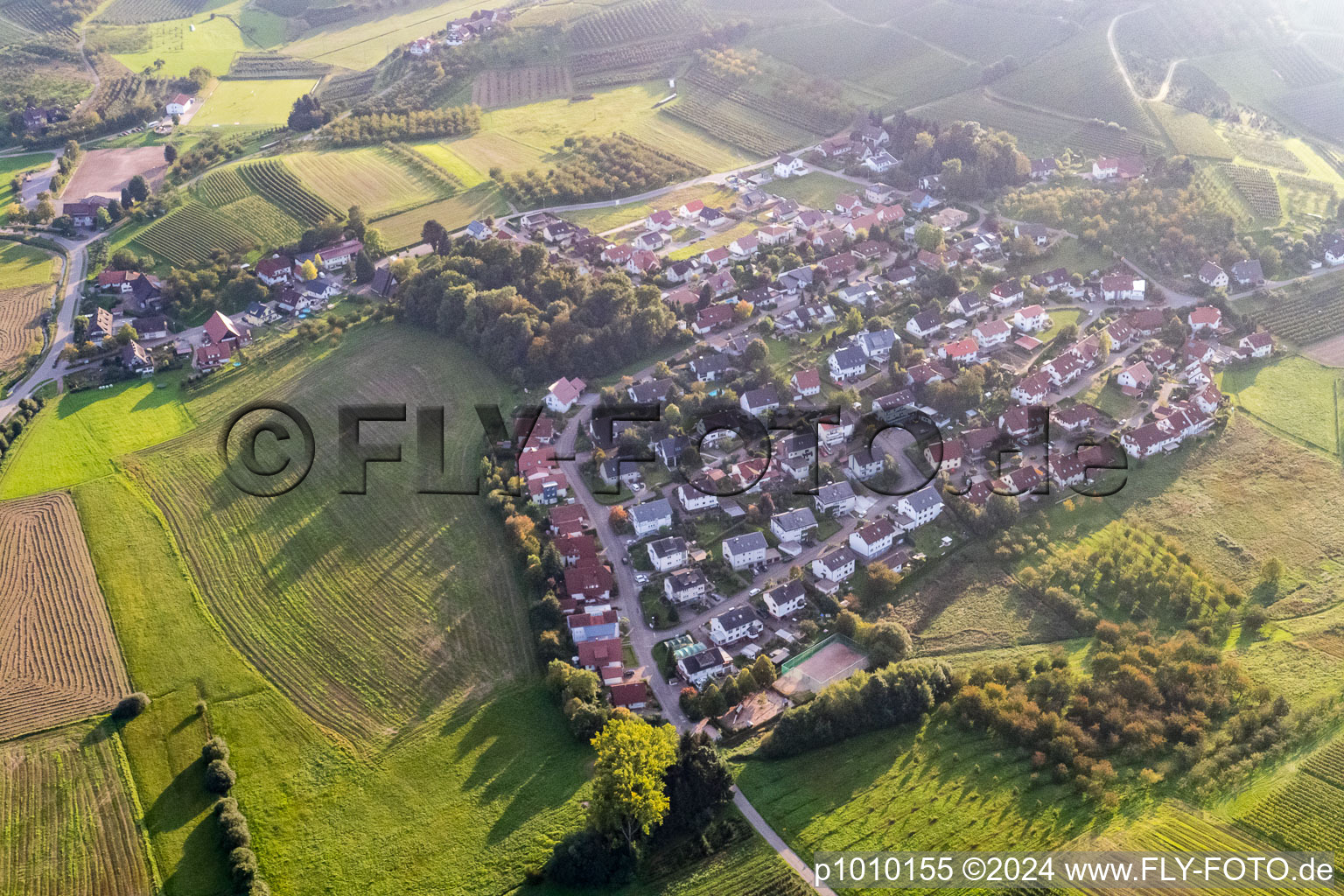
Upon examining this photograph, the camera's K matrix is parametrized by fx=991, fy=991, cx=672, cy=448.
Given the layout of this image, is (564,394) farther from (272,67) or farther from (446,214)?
(272,67)

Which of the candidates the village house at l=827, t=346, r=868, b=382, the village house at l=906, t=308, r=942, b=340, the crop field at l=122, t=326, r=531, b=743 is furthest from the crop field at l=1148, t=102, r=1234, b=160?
the crop field at l=122, t=326, r=531, b=743

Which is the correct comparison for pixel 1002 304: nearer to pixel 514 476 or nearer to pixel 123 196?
pixel 514 476

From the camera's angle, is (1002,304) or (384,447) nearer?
(384,447)

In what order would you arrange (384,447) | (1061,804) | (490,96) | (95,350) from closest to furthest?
(1061,804) < (384,447) < (95,350) < (490,96)

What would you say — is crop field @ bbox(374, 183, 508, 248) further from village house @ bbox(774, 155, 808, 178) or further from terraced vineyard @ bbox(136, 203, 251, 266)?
village house @ bbox(774, 155, 808, 178)

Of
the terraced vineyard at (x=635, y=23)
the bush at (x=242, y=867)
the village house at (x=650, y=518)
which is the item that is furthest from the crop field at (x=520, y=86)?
the bush at (x=242, y=867)

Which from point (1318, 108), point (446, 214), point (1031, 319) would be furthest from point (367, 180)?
point (1318, 108)

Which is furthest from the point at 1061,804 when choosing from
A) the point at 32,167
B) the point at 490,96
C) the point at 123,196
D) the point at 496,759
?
the point at 32,167
